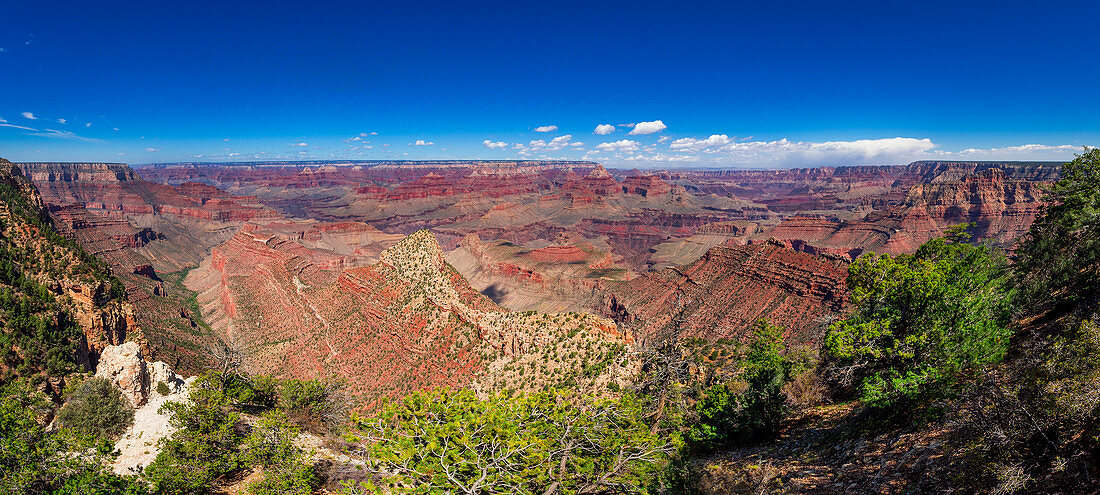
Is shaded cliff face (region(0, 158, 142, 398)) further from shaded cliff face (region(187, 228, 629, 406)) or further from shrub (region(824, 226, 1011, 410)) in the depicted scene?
shrub (region(824, 226, 1011, 410))

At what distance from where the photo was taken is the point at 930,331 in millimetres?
14938

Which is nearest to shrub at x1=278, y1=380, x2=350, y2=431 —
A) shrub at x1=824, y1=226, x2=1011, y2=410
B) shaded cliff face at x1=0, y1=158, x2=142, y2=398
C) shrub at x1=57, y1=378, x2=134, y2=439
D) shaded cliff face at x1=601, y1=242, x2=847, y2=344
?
shrub at x1=57, y1=378, x2=134, y2=439

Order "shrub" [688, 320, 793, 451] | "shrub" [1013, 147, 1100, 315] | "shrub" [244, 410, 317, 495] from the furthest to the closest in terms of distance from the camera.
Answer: "shrub" [688, 320, 793, 451] → "shrub" [1013, 147, 1100, 315] → "shrub" [244, 410, 317, 495]

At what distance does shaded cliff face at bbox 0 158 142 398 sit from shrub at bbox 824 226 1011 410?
55.7 meters

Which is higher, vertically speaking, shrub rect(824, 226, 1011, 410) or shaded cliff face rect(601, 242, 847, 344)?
shrub rect(824, 226, 1011, 410)

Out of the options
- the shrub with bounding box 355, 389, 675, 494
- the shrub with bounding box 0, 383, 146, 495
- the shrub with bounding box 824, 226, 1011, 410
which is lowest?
the shrub with bounding box 0, 383, 146, 495

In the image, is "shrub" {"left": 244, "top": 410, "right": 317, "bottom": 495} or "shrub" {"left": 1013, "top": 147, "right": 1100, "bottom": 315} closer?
"shrub" {"left": 244, "top": 410, "right": 317, "bottom": 495}

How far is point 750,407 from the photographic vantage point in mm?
23031

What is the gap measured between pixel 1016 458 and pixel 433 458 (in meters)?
13.7

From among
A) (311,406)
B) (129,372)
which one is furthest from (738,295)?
(129,372)

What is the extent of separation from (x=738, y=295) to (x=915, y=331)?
69.5 m

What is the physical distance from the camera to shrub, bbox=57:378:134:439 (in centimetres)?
2705

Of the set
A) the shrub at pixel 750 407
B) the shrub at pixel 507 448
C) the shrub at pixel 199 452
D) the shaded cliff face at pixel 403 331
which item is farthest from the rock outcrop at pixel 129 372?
the shrub at pixel 750 407

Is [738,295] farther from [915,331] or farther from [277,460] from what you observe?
[277,460]
